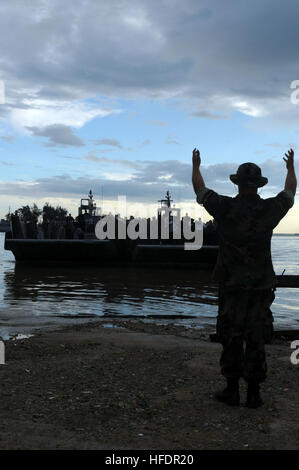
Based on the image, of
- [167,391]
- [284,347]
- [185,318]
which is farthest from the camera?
[185,318]

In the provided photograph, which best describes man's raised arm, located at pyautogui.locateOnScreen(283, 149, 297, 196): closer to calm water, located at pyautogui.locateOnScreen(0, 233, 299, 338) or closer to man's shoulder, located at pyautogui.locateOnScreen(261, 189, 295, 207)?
man's shoulder, located at pyautogui.locateOnScreen(261, 189, 295, 207)

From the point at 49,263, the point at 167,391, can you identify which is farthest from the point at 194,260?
the point at 167,391

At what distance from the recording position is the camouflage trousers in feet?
13.6

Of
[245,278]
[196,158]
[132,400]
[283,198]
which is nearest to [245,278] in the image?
[245,278]

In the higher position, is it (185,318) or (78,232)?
(78,232)

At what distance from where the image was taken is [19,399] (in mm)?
4324

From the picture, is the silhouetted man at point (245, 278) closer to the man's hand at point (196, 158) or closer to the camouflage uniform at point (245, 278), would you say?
the camouflage uniform at point (245, 278)

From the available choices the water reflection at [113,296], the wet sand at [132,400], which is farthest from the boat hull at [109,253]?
the wet sand at [132,400]

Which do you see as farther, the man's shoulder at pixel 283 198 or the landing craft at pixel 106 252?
the landing craft at pixel 106 252

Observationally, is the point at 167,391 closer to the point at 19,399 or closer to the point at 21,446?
the point at 19,399

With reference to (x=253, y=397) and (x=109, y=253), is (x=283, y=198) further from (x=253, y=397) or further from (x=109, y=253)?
(x=109, y=253)

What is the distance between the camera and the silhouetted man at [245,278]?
4.17 meters
